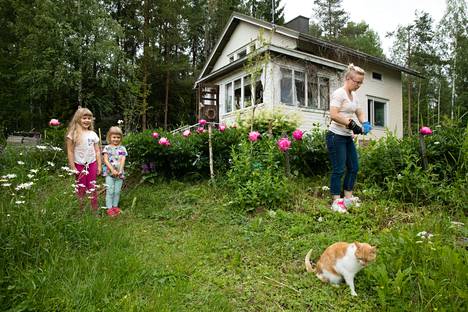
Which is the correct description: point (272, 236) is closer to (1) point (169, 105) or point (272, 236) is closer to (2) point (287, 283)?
(2) point (287, 283)

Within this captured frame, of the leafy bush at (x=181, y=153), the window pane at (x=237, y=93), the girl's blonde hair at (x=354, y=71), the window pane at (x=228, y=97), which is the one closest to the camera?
the girl's blonde hair at (x=354, y=71)

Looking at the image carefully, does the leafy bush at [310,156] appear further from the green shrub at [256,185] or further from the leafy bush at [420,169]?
the leafy bush at [420,169]

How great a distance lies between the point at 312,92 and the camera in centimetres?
1206

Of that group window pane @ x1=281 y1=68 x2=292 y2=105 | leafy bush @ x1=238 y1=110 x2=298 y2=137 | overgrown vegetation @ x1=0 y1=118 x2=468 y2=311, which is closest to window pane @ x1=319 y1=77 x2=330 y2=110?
window pane @ x1=281 y1=68 x2=292 y2=105

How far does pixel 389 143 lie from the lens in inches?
173

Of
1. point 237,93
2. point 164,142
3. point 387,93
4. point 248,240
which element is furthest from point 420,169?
point 387,93

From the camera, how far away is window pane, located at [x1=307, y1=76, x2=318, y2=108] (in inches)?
471

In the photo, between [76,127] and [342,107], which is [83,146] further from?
[342,107]

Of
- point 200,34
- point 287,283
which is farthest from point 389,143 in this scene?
point 200,34

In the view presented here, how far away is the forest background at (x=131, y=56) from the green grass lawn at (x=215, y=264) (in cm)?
974

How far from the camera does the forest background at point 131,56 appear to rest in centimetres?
1736

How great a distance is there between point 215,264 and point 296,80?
10177 millimetres

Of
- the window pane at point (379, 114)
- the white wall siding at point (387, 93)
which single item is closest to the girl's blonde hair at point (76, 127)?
the white wall siding at point (387, 93)

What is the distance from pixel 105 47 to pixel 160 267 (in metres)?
18.6
